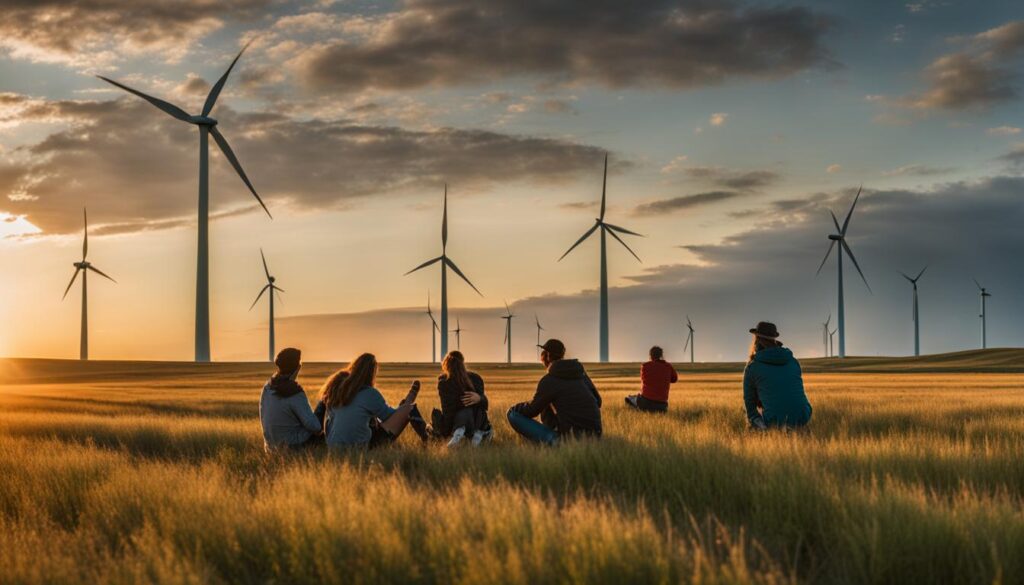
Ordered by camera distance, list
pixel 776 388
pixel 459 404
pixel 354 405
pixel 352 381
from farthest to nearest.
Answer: pixel 776 388
pixel 459 404
pixel 354 405
pixel 352 381

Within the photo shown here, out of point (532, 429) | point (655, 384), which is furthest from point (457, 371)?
point (655, 384)

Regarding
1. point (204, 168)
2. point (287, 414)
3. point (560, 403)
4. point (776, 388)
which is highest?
point (204, 168)

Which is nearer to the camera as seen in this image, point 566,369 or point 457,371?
point 566,369

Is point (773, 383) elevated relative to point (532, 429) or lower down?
elevated

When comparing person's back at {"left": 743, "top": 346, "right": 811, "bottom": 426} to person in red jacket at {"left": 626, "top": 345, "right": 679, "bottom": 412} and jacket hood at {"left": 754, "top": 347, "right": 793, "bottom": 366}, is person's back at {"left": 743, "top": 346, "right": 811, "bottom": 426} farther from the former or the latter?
person in red jacket at {"left": 626, "top": 345, "right": 679, "bottom": 412}

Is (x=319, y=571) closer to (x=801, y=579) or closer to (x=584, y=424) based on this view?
(x=801, y=579)

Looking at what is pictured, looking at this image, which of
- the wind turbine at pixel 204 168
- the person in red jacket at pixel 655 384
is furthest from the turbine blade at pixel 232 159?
the person in red jacket at pixel 655 384

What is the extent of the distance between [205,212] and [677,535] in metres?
64.4

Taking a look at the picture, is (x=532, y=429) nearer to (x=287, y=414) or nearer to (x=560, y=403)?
(x=560, y=403)

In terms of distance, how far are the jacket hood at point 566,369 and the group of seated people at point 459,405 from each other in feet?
0.06

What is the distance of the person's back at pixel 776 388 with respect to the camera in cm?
1590

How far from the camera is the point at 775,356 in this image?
15.8m

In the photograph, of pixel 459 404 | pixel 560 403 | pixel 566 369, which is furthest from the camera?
pixel 459 404

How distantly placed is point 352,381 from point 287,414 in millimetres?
1314
